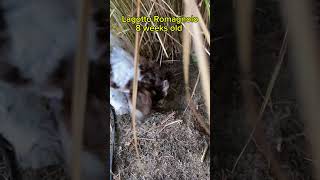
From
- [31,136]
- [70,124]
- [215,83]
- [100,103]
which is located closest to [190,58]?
[215,83]

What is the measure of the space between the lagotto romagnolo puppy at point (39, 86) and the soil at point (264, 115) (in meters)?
0.34

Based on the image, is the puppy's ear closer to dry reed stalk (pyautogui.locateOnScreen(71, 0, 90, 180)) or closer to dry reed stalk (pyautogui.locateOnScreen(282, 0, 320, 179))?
dry reed stalk (pyautogui.locateOnScreen(71, 0, 90, 180))

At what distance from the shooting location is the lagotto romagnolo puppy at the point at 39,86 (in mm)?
991

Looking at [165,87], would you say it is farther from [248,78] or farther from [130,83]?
[248,78]

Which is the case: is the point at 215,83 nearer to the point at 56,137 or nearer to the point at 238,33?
the point at 238,33

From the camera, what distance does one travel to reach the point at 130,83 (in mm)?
952

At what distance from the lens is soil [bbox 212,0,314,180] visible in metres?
0.98

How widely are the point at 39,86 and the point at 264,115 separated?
0.61m

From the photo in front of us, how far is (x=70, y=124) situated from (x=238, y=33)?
0.52 metres

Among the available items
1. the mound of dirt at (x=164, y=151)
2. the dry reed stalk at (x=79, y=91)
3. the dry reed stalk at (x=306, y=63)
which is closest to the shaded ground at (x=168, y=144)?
the mound of dirt at (x=164, y=151)

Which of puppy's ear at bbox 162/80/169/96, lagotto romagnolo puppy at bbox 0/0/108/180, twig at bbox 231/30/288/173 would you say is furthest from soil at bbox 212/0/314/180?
lagotto romagnolo puppy at bbox 0/0/108/180

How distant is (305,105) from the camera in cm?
99

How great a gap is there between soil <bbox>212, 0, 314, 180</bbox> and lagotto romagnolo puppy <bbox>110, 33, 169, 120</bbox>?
16cm

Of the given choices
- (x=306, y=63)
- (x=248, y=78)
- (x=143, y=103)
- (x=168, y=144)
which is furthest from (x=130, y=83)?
(x=306, y=63)
